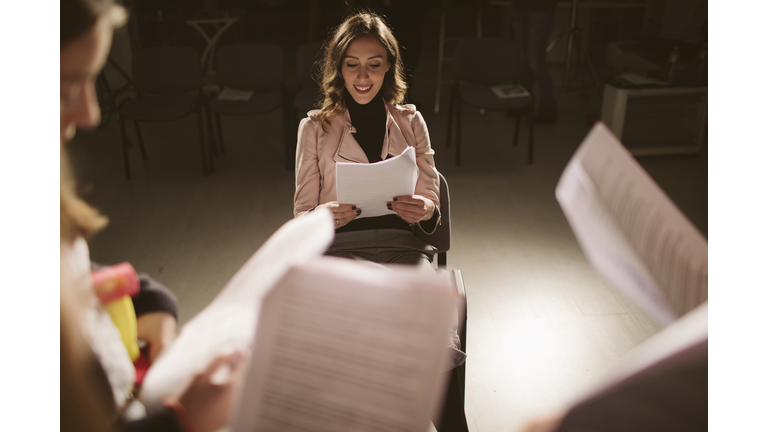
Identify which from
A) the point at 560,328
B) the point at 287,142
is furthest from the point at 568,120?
the point at 560,328

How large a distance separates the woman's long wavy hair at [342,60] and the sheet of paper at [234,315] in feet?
4.21

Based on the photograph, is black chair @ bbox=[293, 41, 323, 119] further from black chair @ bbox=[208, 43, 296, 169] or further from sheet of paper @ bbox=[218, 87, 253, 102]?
sheet of paper @ bbox=[218, 87, 253, 102]

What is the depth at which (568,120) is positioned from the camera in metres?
4.99

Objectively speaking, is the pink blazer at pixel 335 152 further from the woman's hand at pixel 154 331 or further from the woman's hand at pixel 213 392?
the woman's hand at pixel 213 392

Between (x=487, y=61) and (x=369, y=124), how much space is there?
265 centimetres

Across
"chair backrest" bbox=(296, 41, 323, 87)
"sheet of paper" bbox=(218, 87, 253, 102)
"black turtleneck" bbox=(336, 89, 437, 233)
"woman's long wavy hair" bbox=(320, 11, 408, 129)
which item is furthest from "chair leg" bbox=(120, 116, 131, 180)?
"black turtleneck" bbox=(336, 89, 437, 233)

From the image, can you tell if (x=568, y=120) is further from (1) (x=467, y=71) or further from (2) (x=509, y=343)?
(2) (x=509, y=343)

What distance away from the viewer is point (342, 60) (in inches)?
71.9

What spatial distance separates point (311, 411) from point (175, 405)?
0.67ft

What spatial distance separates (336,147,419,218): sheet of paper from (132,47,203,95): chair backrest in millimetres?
3067

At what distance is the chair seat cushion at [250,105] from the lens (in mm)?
3838

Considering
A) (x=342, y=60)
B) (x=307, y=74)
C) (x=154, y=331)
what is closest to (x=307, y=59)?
(x=307, y=74)

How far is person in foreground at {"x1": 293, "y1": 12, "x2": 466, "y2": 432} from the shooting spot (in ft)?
5.48

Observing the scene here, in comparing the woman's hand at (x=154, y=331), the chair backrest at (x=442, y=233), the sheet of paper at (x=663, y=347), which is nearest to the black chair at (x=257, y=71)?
the chair backrest at (x=442, y=233)
